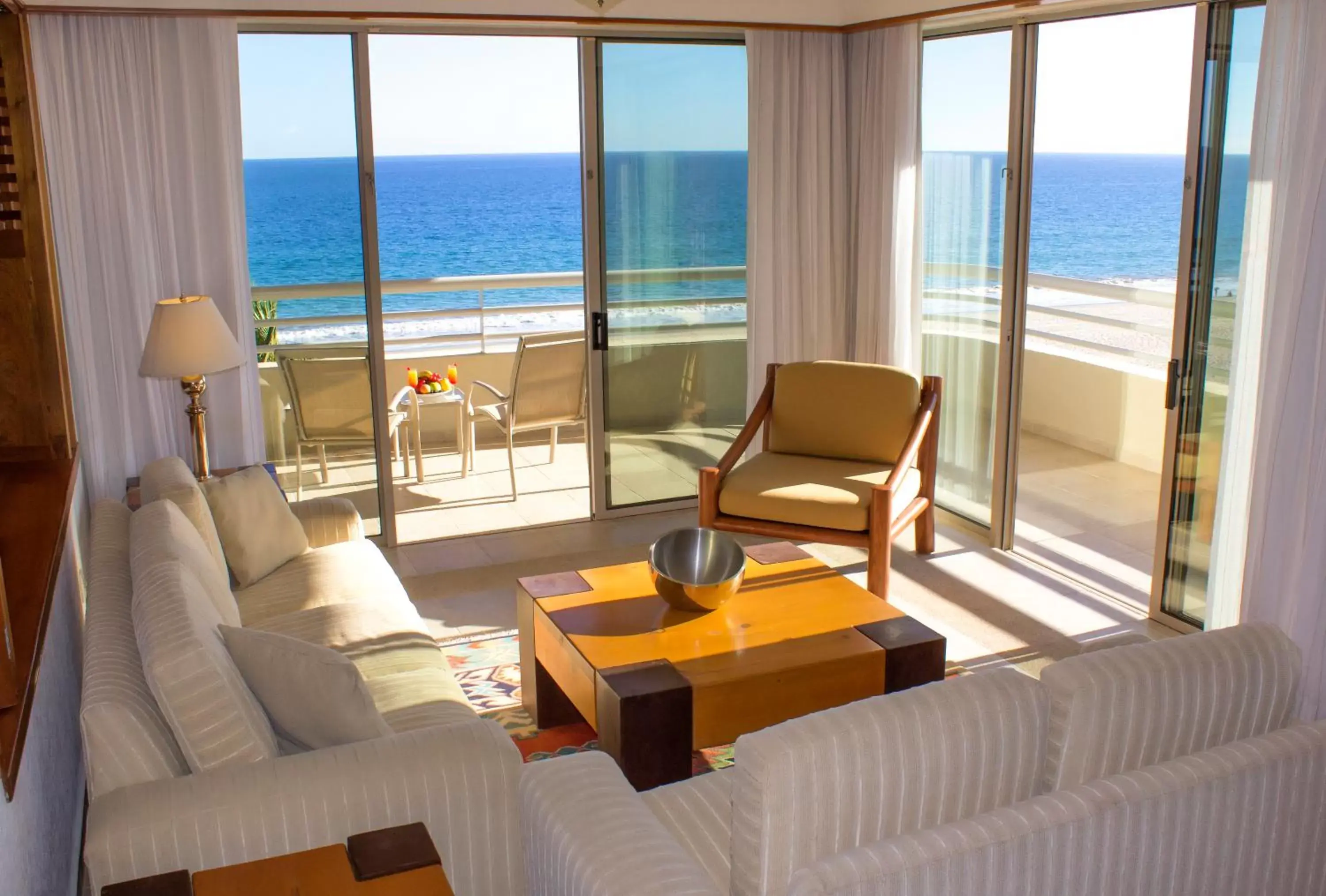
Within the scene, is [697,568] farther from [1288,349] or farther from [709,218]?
[709,218]

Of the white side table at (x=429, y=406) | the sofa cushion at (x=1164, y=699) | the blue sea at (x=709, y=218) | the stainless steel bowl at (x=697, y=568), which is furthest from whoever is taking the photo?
the white side table at (x=429, y=406)

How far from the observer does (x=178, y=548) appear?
9.82 feet

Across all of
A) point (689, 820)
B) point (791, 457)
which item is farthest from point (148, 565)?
point (791, 457)

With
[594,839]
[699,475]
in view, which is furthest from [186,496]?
[699,475]

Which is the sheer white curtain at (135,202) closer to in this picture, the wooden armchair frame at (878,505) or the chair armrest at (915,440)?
the wooden armchair frame at (878,505)

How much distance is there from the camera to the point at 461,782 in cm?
235

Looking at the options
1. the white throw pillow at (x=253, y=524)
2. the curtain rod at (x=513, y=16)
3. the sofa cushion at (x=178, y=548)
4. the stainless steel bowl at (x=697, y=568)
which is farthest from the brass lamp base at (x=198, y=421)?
the stainless steel bowl at (x=697, y=568)

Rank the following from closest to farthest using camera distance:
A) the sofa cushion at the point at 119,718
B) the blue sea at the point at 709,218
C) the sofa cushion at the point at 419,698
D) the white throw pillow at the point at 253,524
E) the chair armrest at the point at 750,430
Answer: the sofa cushion at the point at 119,718 → the sofa cushion at the point at 419,698 → the white throw pillow at the point at 253,524 → the chair armrest at the point at 750,430 → the blue sea at the point at 709,218

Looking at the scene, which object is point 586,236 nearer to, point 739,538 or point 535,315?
point 739,538

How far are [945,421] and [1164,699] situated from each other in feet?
12.2

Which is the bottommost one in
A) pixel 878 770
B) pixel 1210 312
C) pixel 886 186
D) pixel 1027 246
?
pixel 878 770

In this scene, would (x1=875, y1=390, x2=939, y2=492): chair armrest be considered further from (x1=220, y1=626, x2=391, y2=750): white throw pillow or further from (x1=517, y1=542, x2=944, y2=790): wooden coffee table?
(x1=220, y1=626, x2=391, y2=750): white throw pillow

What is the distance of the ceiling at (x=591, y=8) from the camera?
182 inches

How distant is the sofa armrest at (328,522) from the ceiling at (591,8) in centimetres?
201
